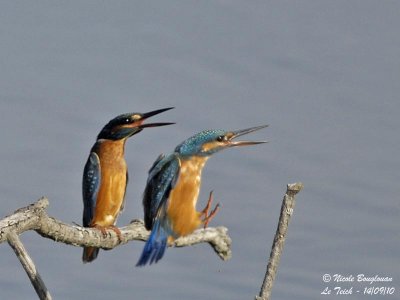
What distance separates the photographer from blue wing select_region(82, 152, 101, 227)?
8.47 metres

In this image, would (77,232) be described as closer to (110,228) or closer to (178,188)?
(110,228)

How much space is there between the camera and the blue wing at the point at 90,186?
847cm

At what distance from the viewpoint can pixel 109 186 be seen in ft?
27.8

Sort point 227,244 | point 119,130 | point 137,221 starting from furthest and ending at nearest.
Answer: point 227,244 → point 137,221 → point 119,130

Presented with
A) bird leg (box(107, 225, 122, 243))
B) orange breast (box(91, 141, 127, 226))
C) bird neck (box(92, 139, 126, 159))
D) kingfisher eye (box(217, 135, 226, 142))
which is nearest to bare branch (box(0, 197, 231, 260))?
bird leg (box(107, 225, 122, 243))

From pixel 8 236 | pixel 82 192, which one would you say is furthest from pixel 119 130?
pixel 8 236

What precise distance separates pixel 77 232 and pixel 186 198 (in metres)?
0.85

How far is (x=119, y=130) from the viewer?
8320 mm

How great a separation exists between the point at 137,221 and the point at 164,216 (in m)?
1.19

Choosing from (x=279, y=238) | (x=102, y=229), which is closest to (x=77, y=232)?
(x=102, y=229)

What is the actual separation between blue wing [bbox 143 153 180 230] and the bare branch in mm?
595

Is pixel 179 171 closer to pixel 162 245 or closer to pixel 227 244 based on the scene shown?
pixel 162 245

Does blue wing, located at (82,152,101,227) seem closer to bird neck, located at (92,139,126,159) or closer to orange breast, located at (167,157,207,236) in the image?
bird neck, located at (92,139,126,159)

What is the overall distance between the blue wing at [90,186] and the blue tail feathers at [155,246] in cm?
89
